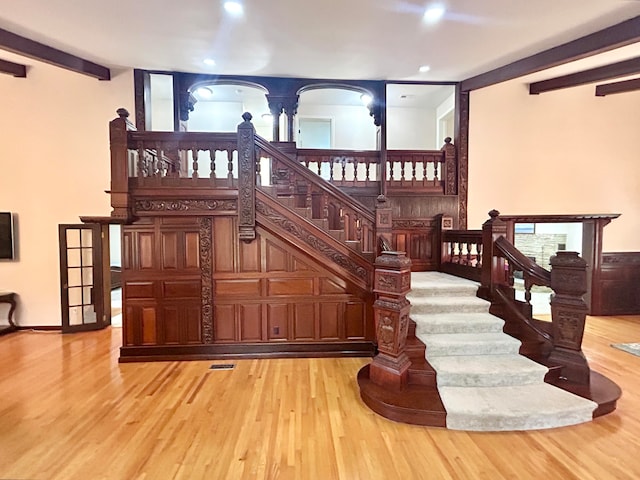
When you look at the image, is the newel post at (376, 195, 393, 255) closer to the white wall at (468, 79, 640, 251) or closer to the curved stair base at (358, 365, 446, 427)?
the curved stair base at (358, 365, 446, 427)

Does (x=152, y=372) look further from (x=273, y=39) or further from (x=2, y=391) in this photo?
(x=273, y=39)

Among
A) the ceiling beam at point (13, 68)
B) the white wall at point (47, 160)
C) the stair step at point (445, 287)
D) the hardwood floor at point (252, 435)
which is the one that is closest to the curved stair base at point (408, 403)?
the hardwood floor at point (252, 435)

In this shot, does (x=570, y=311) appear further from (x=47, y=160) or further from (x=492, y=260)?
(x=47, y=160)

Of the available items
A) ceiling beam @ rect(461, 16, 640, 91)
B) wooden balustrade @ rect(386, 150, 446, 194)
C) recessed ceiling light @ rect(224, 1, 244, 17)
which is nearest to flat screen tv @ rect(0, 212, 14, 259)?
recessed ceiling light @ rect(224, 1, 244, 17)

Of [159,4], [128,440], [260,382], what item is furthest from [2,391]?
[159,4]

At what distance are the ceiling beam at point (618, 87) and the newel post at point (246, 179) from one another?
20.8 ft

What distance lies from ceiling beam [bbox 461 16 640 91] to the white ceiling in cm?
12

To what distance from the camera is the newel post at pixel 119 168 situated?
3.94 metres

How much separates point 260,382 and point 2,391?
2.65m

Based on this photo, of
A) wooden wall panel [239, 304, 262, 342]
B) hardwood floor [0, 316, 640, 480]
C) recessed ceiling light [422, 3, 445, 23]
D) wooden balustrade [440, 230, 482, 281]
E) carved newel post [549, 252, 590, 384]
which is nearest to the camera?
hardwood floor [0, 316, 640, 480]

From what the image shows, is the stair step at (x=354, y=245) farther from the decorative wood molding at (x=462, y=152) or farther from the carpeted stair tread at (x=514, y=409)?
the decorative wood molding at (x=462, y=152)

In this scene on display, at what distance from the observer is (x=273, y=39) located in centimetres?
423

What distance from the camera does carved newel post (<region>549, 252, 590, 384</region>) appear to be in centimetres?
318

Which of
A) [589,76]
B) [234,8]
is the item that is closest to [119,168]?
[234,8]
